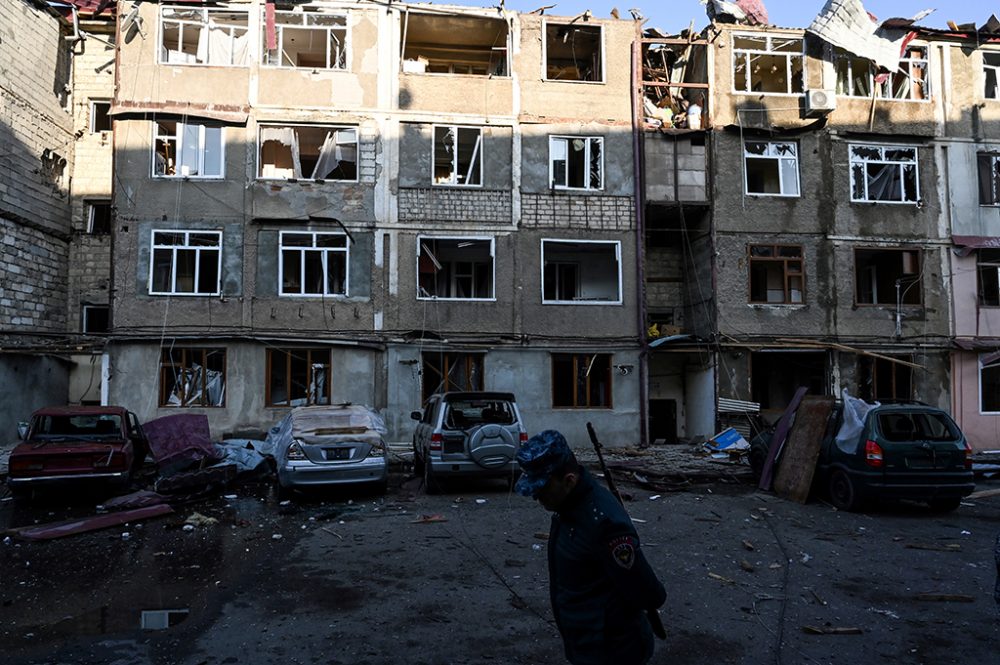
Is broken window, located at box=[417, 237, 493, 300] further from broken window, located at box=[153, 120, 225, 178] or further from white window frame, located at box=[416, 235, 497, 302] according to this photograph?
broken window, located at box=[153, 120, 225, 178]

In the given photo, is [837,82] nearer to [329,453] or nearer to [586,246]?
[586,246]

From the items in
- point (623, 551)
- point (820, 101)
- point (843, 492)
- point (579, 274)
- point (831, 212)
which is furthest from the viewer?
point (579, 274)

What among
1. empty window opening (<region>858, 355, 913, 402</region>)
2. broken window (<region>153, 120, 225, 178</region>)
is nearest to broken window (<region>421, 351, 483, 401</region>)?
broken window (<region>153, 120, 225, 178</region>)

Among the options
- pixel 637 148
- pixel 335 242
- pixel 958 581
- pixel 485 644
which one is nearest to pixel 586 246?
pixel 637 148

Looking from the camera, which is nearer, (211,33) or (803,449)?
(803,449)

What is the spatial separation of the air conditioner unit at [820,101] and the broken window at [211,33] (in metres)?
15.3

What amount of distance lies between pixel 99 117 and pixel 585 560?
24.9 metres

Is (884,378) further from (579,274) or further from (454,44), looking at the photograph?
(454,44)

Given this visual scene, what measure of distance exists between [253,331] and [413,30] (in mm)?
9762

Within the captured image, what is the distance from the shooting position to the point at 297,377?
17922 mm

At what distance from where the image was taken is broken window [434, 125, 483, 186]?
19.2 meters

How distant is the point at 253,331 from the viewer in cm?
1773

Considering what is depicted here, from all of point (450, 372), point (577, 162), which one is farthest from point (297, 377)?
point (577, 162)

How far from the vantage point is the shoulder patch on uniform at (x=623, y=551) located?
8.96 feet
